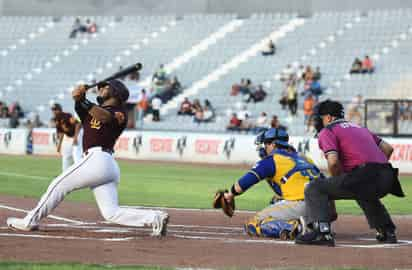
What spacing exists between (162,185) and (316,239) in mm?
11778

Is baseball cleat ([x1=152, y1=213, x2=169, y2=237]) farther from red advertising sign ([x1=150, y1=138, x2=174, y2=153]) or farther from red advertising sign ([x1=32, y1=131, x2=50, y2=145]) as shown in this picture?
red advertising sign ([x1=32, y1=131, x2=50, y2=145])

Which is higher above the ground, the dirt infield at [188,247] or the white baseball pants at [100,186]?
the white baseball pants at [100,186]

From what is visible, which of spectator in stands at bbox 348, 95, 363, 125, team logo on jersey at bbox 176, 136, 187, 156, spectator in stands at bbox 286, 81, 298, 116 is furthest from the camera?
spectator in stands at bbox 286, 81, 298, 116

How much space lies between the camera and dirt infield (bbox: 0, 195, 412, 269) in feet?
30.6

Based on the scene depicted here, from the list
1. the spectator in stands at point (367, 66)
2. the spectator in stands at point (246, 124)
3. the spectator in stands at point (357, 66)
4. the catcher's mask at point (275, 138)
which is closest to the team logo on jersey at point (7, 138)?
the spectator in stands at point (246, 124)

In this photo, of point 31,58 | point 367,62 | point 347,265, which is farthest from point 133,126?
point 347,265

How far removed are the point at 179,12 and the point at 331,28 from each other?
9.91 meters

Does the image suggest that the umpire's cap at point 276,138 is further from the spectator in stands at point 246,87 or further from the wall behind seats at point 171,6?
the wall behind seats at point 171,6

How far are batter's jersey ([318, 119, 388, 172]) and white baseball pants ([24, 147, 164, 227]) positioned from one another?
2.11 meters

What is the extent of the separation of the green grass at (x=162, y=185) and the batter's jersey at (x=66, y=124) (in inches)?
48.2

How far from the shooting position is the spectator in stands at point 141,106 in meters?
40.1

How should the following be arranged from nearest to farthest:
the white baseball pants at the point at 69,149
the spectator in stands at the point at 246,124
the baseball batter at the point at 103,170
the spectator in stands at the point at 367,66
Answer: the baseball batter at the point at 103,170, the white baseball pants at the point at 69,149, the spectator in stands at the point at 246,124, the spectator in stands at the point at 367,66

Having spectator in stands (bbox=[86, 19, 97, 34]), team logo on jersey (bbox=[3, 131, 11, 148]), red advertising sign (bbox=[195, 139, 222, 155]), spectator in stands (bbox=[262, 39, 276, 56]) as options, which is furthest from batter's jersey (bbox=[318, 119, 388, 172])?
spectator in stands (bbox=[86, 19, 97, 34])

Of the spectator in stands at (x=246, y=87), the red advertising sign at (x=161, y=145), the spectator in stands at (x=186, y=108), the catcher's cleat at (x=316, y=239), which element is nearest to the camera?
the catcher's cleat at (x=316, y=239)
